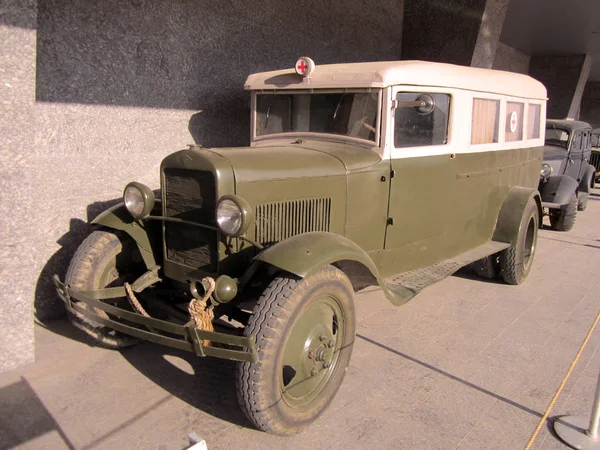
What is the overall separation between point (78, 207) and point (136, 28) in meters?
1.72

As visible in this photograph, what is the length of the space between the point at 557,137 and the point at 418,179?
286 inches

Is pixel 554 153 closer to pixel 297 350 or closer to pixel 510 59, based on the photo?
pixel 510 59

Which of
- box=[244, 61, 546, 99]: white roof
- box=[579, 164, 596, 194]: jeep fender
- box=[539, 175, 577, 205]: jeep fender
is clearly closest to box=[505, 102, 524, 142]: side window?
box=[244, 61, 546, 99]: white roof

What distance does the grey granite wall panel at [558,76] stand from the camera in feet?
54.0

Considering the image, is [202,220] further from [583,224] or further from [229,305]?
[583,224]

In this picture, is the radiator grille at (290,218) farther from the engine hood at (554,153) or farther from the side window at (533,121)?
the engine hood at (554,153)

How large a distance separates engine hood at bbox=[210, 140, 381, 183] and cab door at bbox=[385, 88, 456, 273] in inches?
13.2

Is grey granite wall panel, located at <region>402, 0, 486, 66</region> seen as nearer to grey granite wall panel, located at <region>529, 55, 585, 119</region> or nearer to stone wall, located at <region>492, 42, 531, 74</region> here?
stone wall, located at <region>492, 42, 531, 74</region>

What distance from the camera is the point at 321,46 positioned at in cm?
717

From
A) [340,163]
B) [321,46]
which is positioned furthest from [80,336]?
[321,46]

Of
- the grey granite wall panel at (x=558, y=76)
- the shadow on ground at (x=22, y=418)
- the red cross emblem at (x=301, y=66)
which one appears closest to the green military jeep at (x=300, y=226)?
the red cross emblem at (x=301, y=66)

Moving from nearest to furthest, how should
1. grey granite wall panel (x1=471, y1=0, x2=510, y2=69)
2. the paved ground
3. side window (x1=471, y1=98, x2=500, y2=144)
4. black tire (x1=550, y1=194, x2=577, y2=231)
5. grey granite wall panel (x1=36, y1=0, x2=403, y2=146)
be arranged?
the paved ground
grey granite wall panel (x1=36, y1=0, x2=403, y2=146)
side window (x1=471, y1=98, x2=500, y2=144)
black tire (x1=550, y1=194, x2=577, y2=231)
grey granite wall panel (x1=471, y1=0, x2=510, y2=69)

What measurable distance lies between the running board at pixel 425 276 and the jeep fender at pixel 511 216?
99mm

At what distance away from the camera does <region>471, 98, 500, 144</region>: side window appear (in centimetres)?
473
